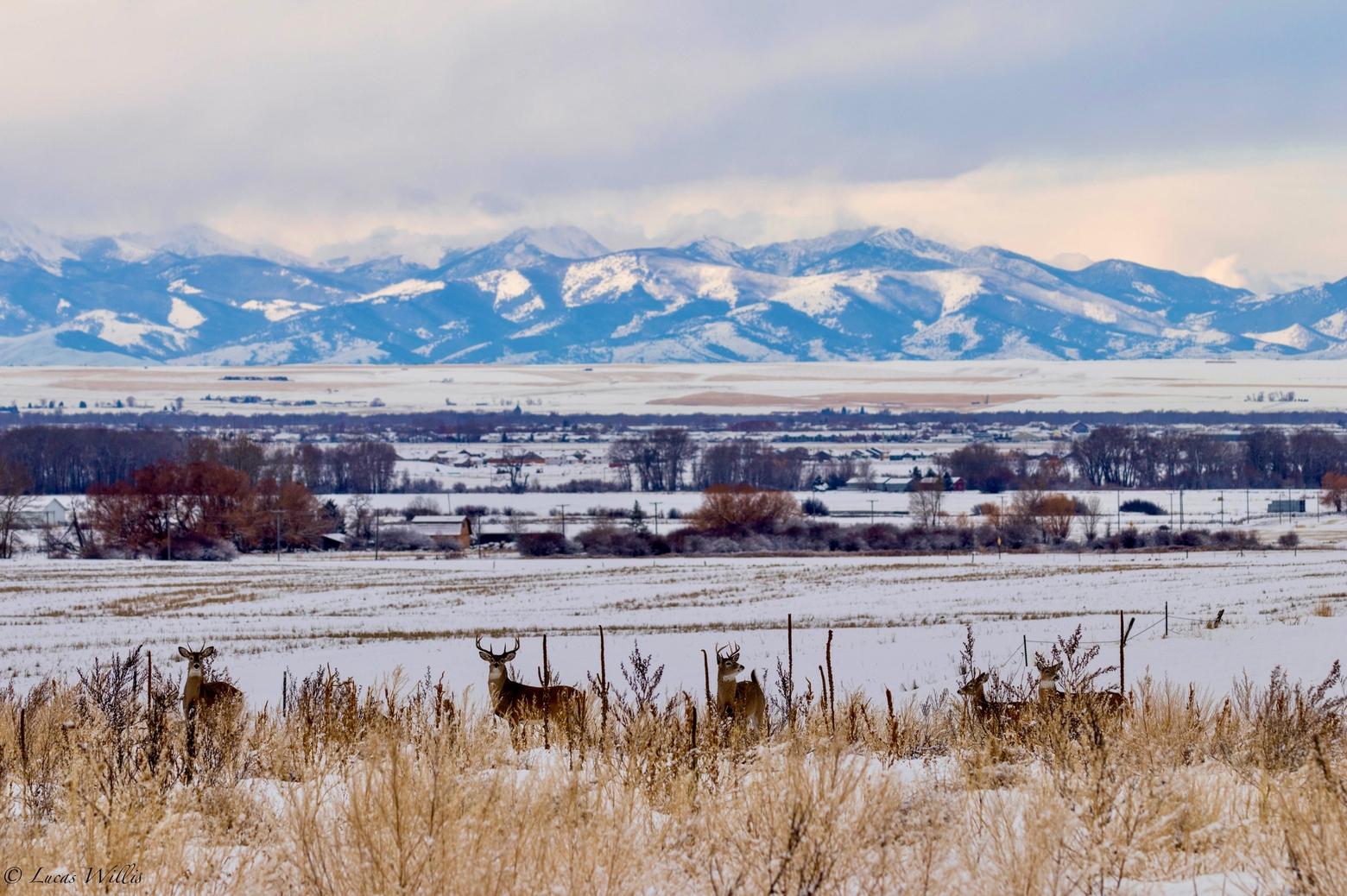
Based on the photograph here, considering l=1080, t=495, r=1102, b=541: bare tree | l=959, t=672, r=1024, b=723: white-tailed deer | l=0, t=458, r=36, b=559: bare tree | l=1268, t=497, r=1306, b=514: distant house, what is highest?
l=959, t=672, r=1024, b=723: white-tailed deer

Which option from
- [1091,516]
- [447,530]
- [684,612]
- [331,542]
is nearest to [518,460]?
[447,530]

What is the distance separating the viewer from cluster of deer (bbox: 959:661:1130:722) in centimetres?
961

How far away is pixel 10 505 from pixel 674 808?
83809 millimetres

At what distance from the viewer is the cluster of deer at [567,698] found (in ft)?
35.5

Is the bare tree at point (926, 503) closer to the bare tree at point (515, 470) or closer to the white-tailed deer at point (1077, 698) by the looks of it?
the bare tree at point (515, 470)

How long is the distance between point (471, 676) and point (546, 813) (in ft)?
55.3

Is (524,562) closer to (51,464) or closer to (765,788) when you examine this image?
(765,788)

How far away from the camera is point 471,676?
23906 millimetres

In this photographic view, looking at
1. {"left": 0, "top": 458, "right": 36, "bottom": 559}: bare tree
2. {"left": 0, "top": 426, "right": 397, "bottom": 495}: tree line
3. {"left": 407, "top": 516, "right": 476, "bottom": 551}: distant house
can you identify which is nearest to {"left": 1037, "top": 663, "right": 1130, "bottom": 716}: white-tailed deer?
{"left": 407, "top": 516, "right": 476, "bottom": 551}: distant house

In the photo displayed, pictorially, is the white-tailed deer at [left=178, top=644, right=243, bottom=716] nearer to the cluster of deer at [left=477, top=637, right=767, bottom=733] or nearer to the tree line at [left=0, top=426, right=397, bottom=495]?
the cluster of deer at [left=477, top=637, right=767, bottom=733]

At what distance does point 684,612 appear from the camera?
4219 centimetres

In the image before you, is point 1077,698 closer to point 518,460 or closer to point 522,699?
point 522,699

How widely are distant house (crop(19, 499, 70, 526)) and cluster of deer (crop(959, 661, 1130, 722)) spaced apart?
89254mm

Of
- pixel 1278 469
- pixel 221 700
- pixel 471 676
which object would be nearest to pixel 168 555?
pixel 471 676
